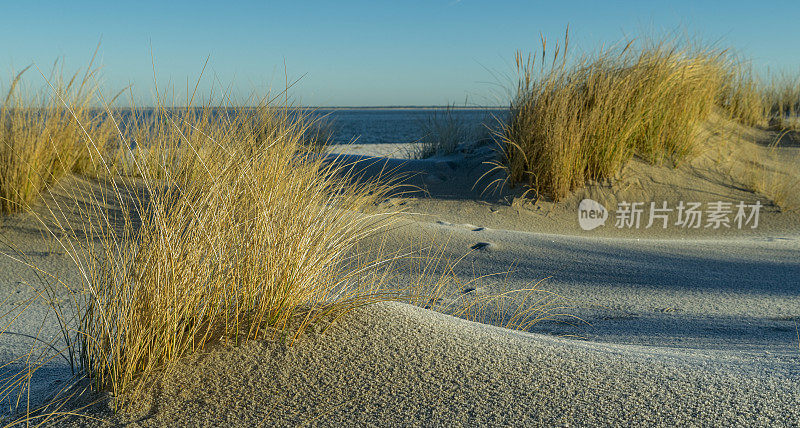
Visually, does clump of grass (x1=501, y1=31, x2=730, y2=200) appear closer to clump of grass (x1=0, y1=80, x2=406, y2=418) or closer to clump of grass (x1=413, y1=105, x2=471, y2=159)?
clump of grass (x1=413, y1=105, x2=471, y2=159)

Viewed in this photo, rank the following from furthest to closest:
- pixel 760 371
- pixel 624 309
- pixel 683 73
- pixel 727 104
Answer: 1. pixel 727 104
2. pixel 683 73
3. pixel 624 309
4. pixel 760 371

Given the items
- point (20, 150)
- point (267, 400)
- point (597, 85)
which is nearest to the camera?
point (267, 400)

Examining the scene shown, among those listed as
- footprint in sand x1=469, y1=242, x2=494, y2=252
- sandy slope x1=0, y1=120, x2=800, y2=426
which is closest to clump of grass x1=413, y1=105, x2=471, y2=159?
footprint in sand x1=469, y1=242, x2=494, y2=252

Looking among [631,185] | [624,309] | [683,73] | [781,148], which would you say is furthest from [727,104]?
[624,309]

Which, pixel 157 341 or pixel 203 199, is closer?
pixel 157 341

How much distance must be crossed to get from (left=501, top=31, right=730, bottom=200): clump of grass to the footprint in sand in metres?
1.42

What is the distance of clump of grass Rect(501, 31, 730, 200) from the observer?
17.1ft

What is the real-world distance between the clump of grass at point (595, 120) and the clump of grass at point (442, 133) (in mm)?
2034

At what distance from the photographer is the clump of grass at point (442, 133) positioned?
7793mm

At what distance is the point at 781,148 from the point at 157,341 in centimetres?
761

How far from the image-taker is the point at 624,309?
122 inches

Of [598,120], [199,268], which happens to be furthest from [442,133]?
[199,268]

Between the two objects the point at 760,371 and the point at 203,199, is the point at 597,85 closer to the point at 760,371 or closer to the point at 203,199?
the point at 760,371

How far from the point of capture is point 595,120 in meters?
5.25
